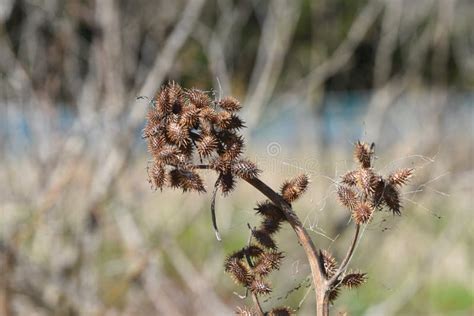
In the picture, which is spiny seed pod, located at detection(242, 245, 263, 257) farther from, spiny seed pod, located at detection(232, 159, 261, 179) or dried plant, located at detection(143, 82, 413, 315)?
spiny seed pod, located at detection(232, 159, 261, 179)

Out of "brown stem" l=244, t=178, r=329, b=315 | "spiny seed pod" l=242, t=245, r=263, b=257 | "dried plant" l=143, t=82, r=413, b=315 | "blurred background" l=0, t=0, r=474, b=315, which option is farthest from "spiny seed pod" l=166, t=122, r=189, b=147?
"blurred background" l=0, t=0, r=474, b=315

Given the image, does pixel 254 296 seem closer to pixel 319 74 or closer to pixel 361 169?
pixel 361 169

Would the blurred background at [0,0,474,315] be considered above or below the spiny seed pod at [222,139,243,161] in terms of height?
above

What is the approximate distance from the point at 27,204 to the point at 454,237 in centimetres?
277

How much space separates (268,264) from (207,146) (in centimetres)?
21

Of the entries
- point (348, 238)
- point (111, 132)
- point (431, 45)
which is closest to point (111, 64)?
point (111, 132)

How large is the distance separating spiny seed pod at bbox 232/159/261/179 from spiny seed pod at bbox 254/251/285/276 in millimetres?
162

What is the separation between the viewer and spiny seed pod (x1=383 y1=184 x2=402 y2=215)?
3.49 ft

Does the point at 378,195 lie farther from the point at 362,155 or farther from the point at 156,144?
the point at 156,144

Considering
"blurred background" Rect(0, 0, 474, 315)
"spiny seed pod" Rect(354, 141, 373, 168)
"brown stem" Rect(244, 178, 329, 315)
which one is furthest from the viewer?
"blurred background" Rect(0, 0, 474, 315)

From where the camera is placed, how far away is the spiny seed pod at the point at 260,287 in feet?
3.58

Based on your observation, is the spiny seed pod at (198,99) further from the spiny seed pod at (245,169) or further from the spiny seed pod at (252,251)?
the spiny seed pod at (252,251)

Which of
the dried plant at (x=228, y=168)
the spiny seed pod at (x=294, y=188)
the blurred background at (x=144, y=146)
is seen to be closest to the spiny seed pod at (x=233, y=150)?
the dried plant at (x=228, y=168)

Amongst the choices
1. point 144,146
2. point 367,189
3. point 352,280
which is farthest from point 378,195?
point 144,146
